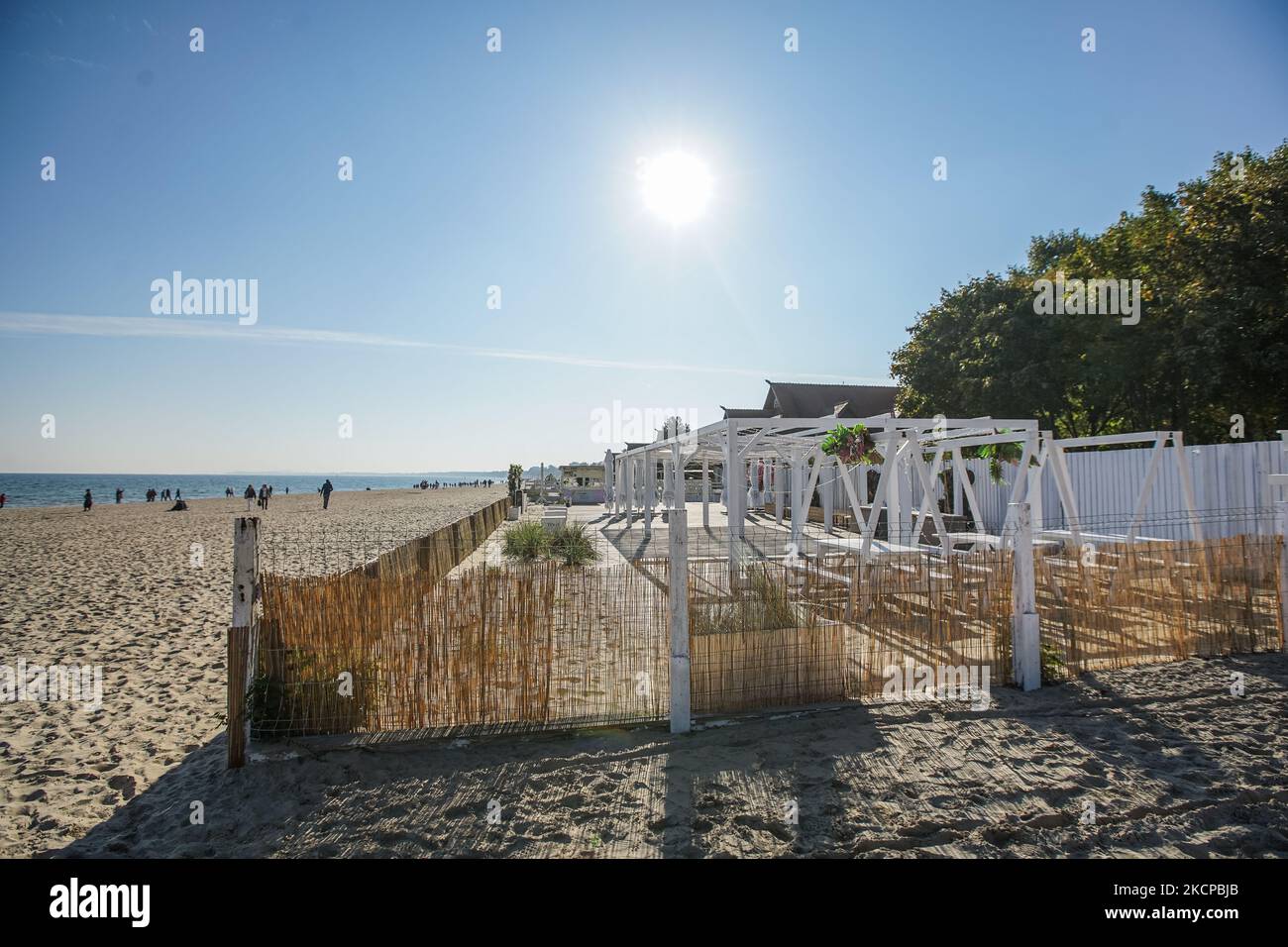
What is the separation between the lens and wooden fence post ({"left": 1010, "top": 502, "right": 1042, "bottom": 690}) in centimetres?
509

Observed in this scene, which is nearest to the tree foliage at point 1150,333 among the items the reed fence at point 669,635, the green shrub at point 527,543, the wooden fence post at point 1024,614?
the reed fence at point 669,635

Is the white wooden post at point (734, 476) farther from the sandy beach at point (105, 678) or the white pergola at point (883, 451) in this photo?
the sandy beach at point (105, 678)

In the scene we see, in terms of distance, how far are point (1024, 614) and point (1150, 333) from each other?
39.5ft

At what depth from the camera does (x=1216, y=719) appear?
4.42m

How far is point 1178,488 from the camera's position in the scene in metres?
11.2

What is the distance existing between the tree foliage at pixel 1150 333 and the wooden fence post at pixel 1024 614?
31.9 feet

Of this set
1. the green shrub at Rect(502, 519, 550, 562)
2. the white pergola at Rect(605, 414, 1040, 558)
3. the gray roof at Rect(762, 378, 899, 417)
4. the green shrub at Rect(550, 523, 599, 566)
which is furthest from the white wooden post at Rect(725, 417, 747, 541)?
the gray roof at Rect(762, 378, 899, 417)

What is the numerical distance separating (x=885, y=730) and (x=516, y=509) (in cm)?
2233

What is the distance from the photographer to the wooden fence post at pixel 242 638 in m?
4.00

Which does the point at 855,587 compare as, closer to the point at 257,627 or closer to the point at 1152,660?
the point at 1152,660

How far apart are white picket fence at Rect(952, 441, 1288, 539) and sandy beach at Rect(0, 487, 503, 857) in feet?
29.6

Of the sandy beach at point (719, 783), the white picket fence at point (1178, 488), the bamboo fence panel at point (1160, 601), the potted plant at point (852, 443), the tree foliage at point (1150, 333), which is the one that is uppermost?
the tree foliage at point (1150, 333)
